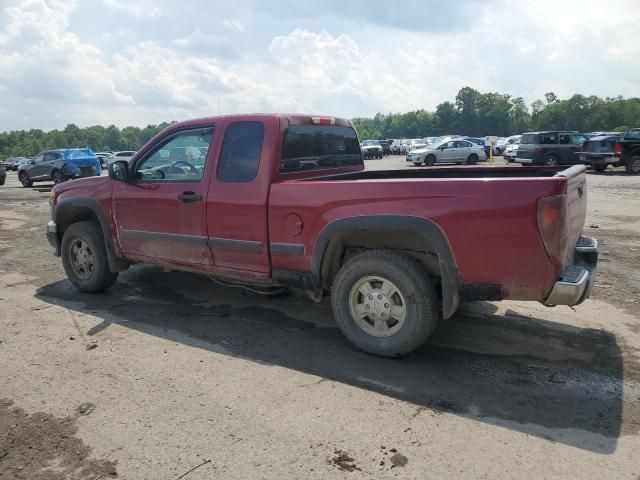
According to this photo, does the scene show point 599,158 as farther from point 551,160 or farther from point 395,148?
point 395,148

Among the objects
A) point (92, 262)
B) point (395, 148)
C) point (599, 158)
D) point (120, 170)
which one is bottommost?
point (395, 148)

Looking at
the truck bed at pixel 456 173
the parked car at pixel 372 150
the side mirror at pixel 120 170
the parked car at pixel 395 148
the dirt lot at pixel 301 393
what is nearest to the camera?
the dirt lot at pixel 301 393

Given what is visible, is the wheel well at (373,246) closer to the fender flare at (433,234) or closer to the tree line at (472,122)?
the fender flare at (433,234)

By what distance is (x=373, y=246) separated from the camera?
162 inches

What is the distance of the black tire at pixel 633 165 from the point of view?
2081 cm

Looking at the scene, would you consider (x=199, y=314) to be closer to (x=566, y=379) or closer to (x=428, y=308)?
(x=428, y=308)

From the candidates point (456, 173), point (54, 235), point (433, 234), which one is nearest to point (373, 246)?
point (433, 234)

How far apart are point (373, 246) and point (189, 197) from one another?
1815 millimetres

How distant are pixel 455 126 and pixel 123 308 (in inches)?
4854

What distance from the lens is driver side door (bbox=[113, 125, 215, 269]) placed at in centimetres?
475

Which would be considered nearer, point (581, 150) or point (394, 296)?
point (394, 296)

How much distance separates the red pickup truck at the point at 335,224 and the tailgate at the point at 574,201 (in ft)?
0.05

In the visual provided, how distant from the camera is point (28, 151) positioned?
12138cm

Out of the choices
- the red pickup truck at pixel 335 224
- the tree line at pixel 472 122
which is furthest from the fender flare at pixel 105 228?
the tree line at pixel 472 122
